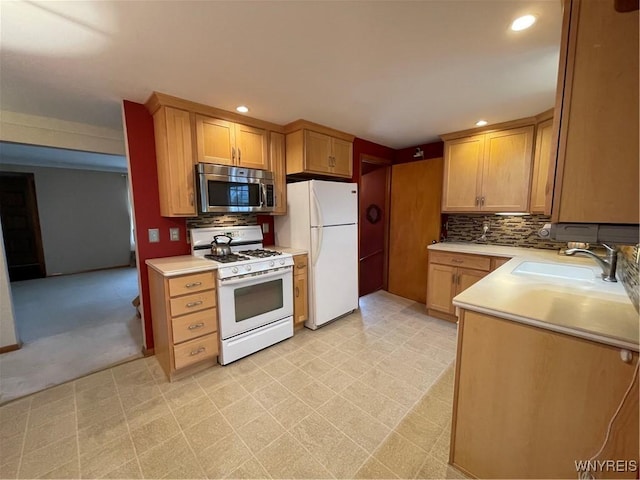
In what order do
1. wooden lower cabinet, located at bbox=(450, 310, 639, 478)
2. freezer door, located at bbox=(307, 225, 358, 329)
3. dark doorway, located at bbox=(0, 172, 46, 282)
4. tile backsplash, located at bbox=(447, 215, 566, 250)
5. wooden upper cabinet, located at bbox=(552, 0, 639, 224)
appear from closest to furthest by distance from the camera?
wooden upper cabinet, located at bbox=(552, 0, 639, 224)
wooden lower cabinet, located at bbox=(450, 310, 639, 478)
freezer door, located at bbox=(307, 225, 358, 329)
tile backsplash, located at bbox=(447, 215, 566, 250)
dark doorway, located at bbox=(0, 172, 46, 282)

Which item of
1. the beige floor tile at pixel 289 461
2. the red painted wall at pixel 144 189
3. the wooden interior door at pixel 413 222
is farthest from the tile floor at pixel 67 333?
the wooden interior door at pixel 413 222

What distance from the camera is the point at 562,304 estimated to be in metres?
1.21

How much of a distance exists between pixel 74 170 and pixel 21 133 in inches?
160

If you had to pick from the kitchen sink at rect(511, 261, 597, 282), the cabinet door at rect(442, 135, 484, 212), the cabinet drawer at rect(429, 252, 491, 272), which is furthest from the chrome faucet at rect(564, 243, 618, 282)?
the cabinet door at rect(442, 135, 484, 212)

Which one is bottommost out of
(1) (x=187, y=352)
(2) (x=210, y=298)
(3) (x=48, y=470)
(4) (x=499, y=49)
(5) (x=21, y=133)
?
(3) (x=48, y=470)

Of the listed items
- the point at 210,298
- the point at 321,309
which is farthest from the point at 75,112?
the point at 321,309

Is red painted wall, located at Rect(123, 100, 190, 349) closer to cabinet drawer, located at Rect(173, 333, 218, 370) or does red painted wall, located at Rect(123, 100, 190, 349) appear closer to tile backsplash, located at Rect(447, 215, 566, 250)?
cabinet drawer, located at Rect(173, 333, 218, 370)

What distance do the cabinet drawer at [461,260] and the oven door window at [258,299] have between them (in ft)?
6.17

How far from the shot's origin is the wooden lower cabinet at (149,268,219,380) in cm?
204

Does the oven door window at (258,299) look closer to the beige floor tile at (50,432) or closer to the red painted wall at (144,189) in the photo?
the red painted wall at (144,189)

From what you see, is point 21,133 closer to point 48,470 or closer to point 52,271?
point 48,470

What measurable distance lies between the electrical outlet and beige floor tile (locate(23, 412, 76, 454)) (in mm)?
1357

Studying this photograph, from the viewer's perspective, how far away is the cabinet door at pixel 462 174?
10.2ft

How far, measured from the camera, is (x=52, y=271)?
5543 millimetres
